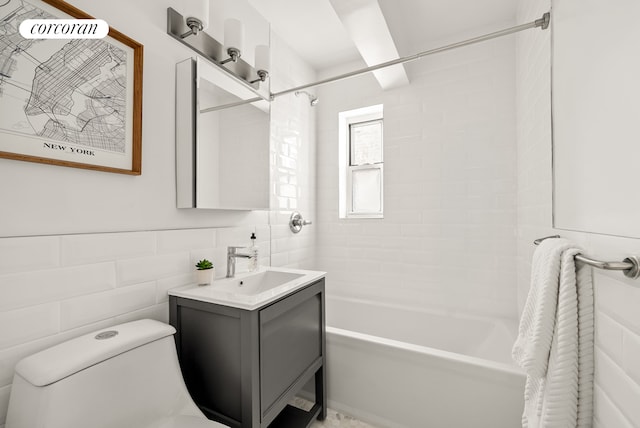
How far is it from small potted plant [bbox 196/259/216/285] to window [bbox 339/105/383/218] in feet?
4.86

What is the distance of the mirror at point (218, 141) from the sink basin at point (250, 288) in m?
0.40

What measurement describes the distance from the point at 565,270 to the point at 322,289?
110cm

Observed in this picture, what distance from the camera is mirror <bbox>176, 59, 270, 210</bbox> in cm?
137

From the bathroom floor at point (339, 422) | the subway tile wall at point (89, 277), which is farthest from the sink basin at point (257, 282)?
the bathroom floor at point (339, 422)

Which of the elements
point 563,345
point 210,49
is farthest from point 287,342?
point 210,49

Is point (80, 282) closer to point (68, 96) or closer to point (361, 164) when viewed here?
point (68, 96)

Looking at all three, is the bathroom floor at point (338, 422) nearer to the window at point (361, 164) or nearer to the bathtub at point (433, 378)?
the bathtub at point (433, 378)

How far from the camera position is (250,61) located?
190 cm

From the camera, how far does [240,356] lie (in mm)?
1104

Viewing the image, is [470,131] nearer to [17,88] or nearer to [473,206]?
[473,206]

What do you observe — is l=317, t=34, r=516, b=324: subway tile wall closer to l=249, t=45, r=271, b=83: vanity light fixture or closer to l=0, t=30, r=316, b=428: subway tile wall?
l=249, t=45, r=271, b=83: vanity light fixture

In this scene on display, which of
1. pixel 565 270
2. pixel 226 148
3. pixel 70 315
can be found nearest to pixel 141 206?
pixel 70 315

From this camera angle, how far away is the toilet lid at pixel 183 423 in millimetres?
944

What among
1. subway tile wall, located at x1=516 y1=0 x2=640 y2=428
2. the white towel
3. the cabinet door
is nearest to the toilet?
the cabinet door
